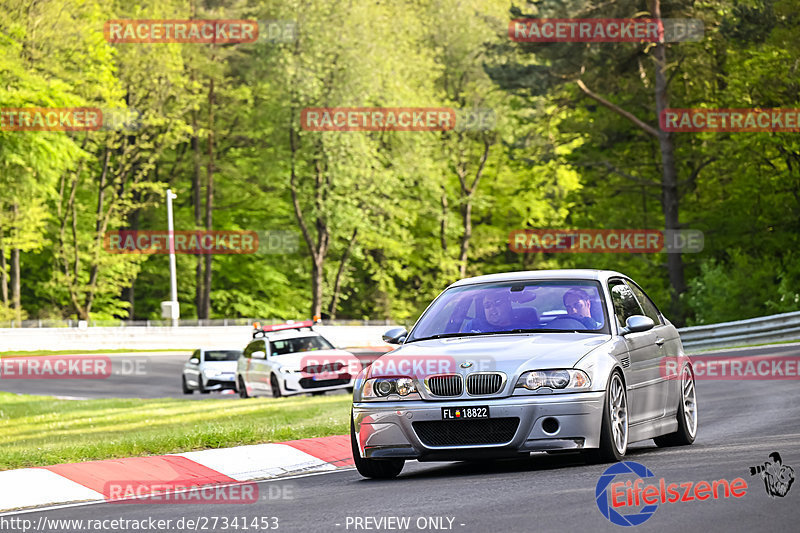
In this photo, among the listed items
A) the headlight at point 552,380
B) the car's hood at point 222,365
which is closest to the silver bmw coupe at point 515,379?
the headlight at point 552,380

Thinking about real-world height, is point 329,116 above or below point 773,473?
above

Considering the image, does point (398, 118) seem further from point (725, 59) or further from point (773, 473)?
point (773, 473)

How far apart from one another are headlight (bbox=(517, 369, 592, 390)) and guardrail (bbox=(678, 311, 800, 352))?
81.4 ft

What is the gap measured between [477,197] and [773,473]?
66.0 metres

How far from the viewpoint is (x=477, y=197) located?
246 feet

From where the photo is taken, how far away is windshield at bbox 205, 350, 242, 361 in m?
39.2

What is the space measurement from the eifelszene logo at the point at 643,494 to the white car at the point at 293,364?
19.8 m

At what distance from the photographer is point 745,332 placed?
3531 centimetres

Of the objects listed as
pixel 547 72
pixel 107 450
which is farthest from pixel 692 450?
pixel 547 72
